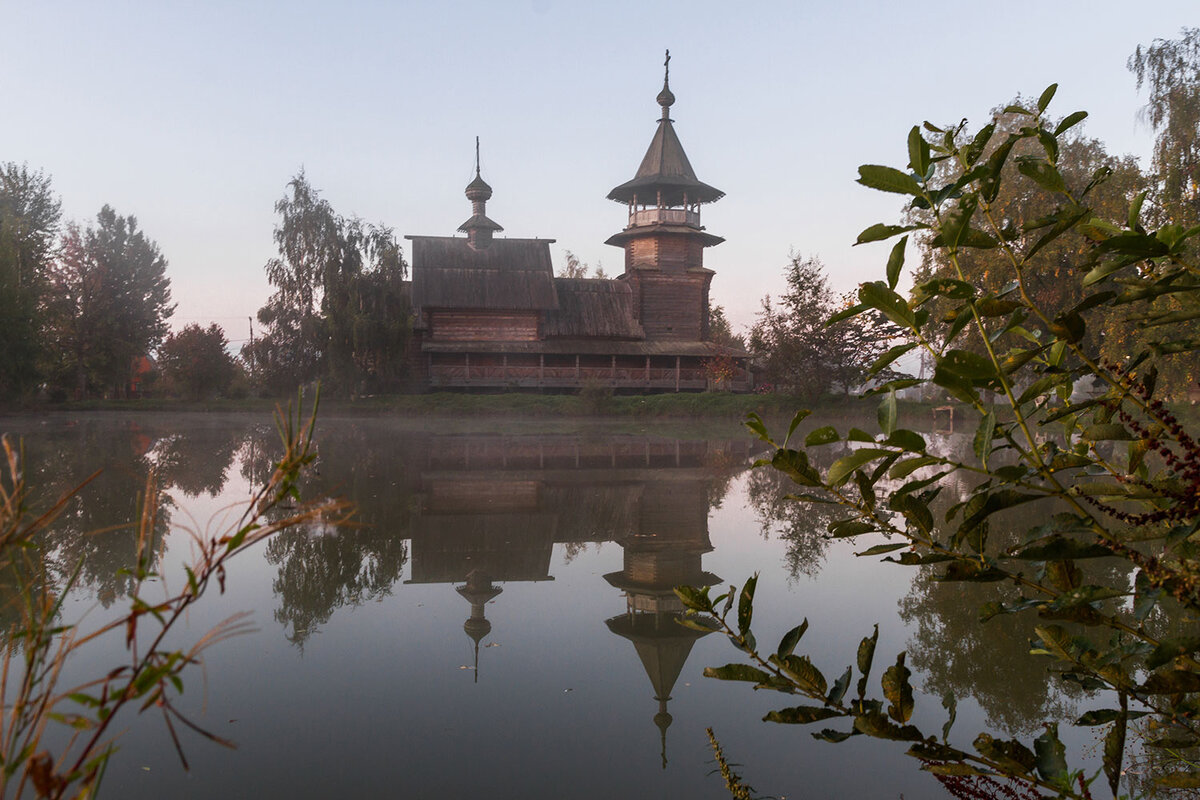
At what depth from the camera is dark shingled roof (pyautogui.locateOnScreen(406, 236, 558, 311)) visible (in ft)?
127

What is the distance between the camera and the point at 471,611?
221 inches

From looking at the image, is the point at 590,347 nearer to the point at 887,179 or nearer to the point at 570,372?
the point at 570,372

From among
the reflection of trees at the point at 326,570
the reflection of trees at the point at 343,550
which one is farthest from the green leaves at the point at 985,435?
the reflection of trees at the point at 326,570

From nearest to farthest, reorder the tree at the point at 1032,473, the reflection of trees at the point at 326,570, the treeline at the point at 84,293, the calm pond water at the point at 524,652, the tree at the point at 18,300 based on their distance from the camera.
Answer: the tree at the point at 1032,473 < the calm pond water at the point at 524,652 < the reflection of trees at the point at 326,570 < the tree at the point at 18,300 < the treeline at the point at 84,293

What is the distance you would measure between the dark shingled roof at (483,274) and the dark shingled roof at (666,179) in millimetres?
5630

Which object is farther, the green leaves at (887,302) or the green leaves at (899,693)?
the green leaves at (899,693)

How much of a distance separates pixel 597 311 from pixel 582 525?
3256 centimetres

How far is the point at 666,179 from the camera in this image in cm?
3903

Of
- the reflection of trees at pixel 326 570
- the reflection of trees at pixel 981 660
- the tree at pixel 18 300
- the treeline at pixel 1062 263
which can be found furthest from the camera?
the tree at pixel 18 300

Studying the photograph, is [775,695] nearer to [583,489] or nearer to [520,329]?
[583,489]

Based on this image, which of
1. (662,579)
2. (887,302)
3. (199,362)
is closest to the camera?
(887,302)

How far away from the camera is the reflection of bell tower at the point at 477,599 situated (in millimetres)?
5094

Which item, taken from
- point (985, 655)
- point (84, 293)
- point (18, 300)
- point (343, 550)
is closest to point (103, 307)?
point (84, 293)

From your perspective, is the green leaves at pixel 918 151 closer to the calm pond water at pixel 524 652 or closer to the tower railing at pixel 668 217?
the calm pond water at pixel 524 652
